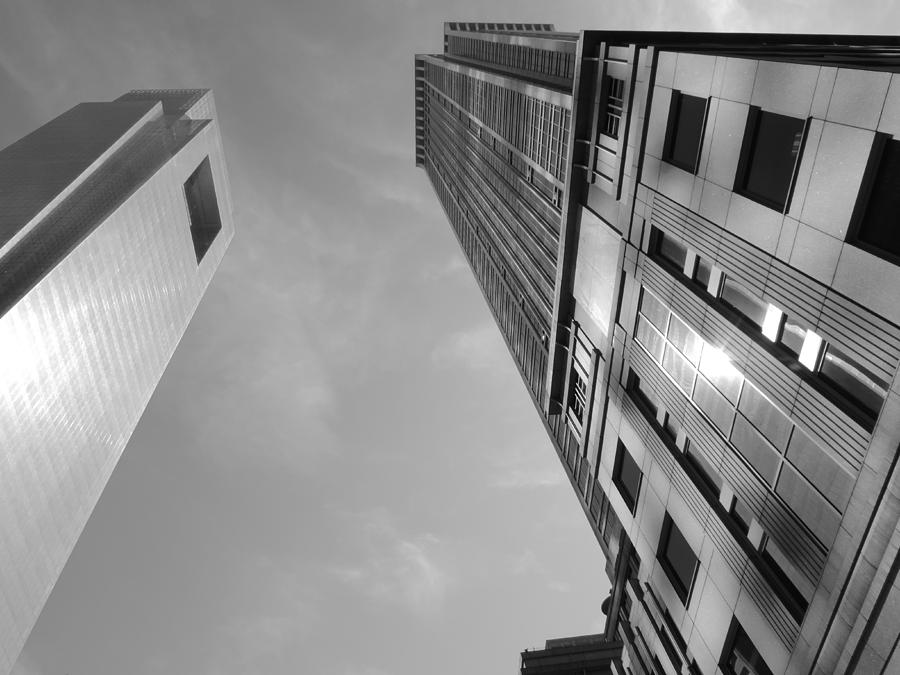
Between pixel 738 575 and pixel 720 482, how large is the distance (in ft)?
11.9

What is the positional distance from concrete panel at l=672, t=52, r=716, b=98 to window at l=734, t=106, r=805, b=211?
330 centimetres

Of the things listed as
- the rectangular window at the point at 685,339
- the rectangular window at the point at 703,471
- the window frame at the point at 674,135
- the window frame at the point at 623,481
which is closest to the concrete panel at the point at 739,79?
the window frame at the point at 674,135

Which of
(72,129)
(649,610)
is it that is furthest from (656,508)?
(72,129)

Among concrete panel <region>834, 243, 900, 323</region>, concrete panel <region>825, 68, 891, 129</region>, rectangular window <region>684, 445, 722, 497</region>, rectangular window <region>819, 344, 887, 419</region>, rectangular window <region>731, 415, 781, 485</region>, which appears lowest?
rectangular window <region>684, 445, 722, 497</region>

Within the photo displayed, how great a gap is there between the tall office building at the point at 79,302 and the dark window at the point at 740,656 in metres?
Answer: 72.5

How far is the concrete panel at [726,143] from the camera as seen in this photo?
21719 mm

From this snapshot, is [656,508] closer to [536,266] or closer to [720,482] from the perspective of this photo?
[720,482]

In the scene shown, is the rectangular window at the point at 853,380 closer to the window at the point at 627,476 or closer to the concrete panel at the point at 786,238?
the concrete panel at the point at 786,238

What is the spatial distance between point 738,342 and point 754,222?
4.28 metres

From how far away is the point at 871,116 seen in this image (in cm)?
1600

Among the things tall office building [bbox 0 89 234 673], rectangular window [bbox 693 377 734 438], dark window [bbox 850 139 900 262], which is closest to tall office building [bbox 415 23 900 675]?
dark window [bbox 850 139 900 262]

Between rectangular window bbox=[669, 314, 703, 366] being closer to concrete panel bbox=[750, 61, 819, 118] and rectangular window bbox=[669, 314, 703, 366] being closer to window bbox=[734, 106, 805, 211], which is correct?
window bbox=[734, 106, 805, 211]

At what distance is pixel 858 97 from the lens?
54.0ft

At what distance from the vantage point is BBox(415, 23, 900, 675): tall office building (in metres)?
16.4
